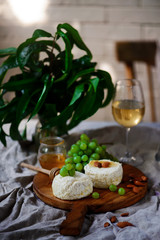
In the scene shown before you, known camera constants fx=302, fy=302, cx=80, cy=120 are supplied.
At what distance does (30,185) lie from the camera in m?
1.01

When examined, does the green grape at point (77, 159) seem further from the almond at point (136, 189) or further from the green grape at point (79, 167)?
the almond at point (136, 189)

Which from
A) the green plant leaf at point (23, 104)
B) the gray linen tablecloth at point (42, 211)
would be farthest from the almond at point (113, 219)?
the green plant leaf at point (23, 104)

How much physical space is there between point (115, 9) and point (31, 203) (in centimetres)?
231

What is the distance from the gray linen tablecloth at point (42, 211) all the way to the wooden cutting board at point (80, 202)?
0.02 meters

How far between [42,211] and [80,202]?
11cm

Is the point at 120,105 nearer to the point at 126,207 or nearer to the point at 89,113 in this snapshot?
the point at 89,113

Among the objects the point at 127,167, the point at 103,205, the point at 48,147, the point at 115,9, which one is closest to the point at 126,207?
the point at 103,205

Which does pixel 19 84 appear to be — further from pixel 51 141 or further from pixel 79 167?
pixel 79 167

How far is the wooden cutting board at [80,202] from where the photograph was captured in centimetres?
74

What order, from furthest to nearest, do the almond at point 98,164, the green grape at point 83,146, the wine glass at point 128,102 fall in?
the wine glass at point 128,102 → the green grape at point 83,146 → the almond at point 98,164

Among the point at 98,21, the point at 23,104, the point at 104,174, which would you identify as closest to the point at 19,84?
the point at 23,104

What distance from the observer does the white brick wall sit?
9.07 feet

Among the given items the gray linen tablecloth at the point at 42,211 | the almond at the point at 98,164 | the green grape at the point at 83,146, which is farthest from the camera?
the green grape at the point at 83,146

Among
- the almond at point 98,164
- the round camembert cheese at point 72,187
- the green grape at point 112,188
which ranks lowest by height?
the green grape at point 112,188
